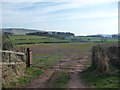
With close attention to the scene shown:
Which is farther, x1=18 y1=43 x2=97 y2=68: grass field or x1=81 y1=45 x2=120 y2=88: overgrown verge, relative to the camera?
x1=18 y1=43 x2=97 y2=68: grass field

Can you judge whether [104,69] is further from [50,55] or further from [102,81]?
[50,55]

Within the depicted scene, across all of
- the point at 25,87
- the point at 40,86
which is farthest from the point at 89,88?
the point at 25,87

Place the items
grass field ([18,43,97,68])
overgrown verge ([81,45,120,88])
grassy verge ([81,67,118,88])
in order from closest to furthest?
grassy verge ([81,67,118,88]), overgrown verge ([81,45,120,88]), grass field ([18,43,97,68])

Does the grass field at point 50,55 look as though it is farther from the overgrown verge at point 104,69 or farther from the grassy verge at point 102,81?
the grassy verge at point 102,81

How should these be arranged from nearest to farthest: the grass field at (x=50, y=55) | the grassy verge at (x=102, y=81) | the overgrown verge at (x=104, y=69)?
the grassy verge at (x=102, y=81)
the overgrown verge at (x=104, y=69)
the grass field at (x=50, y=55)

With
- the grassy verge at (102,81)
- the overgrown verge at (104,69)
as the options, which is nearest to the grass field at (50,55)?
the overgrown verge at (104,69)

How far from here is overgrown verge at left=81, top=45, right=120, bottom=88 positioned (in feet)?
26.6

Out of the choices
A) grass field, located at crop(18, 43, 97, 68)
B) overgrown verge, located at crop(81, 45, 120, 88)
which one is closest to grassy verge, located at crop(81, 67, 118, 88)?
overgrown verge, located at crop(81, 45, 120, 88)

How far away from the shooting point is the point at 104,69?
9.84 m

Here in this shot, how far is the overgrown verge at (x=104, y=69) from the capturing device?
8.10m

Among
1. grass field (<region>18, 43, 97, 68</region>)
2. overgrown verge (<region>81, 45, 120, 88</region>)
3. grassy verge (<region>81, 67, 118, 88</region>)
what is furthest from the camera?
grass field (<region>18, 43, 97, 68</region>)

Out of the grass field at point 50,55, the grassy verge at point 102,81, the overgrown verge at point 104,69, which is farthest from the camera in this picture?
the grass field at point 50,55

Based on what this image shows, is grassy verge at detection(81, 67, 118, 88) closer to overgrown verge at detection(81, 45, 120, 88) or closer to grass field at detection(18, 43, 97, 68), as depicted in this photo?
overgrown verge at detection(81, 45, 120, 88)

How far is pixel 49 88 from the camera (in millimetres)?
7609
